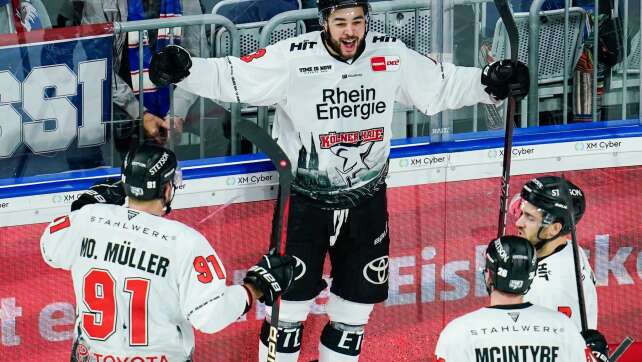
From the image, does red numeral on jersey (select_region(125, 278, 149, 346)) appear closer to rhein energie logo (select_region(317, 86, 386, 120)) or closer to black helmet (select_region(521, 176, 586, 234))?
rhein energie logo (select_region(317, 86, 386, 120))

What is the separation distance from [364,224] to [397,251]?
485 mm

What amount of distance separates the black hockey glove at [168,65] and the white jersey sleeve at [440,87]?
37.3 inches

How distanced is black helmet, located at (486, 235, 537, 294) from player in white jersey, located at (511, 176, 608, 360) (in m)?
0.56

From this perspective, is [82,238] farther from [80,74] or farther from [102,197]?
[80,74]

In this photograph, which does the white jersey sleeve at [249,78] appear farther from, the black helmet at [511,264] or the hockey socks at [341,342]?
the black helmet at [511,264]

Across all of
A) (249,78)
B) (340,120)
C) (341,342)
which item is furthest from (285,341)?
(249,78)

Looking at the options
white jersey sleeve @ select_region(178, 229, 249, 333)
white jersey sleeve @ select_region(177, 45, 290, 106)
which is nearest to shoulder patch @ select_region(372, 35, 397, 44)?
white jersey sleeve @ select_region(177, 45, 290, 106)

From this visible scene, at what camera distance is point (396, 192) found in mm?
6289

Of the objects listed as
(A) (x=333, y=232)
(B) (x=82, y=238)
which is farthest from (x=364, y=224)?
(B) (x=82, y=238)

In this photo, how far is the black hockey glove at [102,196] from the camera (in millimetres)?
5227

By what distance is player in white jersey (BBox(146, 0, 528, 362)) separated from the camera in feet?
18.7

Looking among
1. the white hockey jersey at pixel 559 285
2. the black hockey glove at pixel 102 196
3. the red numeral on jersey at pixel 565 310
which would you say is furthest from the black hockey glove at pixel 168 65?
the red numeral on jersey at pixel 565 310

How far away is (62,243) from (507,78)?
194cm

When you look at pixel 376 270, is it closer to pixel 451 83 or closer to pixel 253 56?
pixel 451 83
